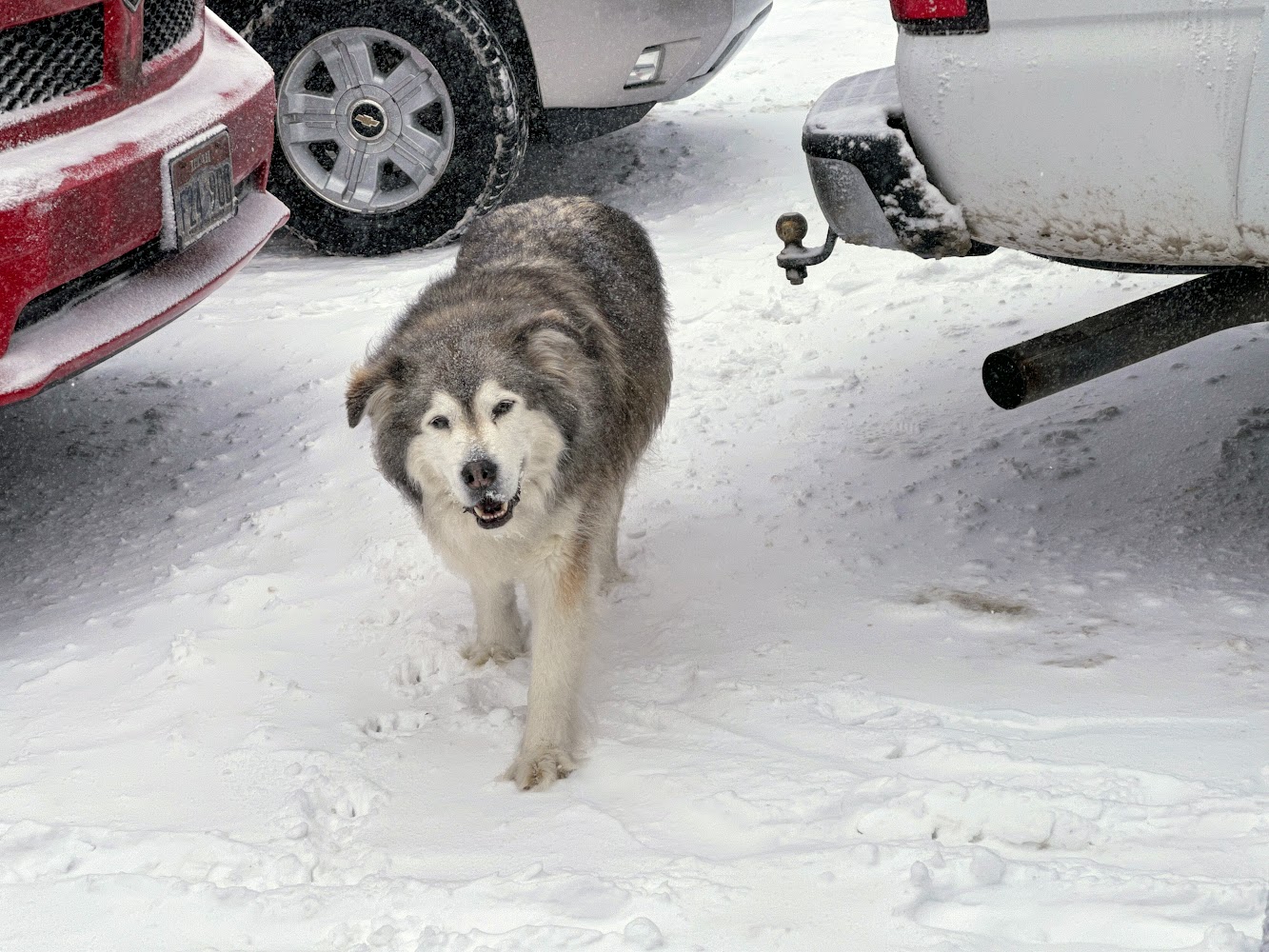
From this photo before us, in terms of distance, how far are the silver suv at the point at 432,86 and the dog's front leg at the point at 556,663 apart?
344 centimetres

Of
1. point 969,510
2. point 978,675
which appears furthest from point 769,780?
point 969,510

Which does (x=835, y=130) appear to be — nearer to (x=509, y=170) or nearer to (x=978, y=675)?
(x=978, y=675)

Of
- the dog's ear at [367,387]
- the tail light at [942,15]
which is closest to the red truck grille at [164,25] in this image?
the dog's ear at [367,387]

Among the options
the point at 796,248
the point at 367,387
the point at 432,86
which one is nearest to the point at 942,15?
the point at 796,248

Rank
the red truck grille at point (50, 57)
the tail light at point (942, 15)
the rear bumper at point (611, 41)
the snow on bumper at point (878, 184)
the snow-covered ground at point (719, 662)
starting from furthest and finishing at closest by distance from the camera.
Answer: the rear bumper at point (611, 41), the red truck grille at point (50, 57), the snow on bumper at point (878, 184), the tail light at point (942, 15), the snow-covered ground at point (719, 662)

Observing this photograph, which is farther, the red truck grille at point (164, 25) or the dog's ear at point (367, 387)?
the red truck grille at point (164, 25)

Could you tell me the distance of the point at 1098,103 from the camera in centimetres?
305

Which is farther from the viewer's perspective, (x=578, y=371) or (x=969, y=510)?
(x=969, y=510)

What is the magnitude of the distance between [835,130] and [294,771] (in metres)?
2.25

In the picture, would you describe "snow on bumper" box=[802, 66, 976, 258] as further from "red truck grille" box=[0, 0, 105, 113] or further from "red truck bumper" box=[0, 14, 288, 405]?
"red truck grille" box=[0, 0, 105, 113]

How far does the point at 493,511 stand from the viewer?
331 cm

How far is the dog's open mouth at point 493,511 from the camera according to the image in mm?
3287

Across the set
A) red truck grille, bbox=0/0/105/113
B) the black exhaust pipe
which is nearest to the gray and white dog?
the black exhaust pipe

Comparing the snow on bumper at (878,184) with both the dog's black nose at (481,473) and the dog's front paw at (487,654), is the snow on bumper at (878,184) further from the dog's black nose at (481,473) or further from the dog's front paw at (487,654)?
the dog's front paw at (487,654)
